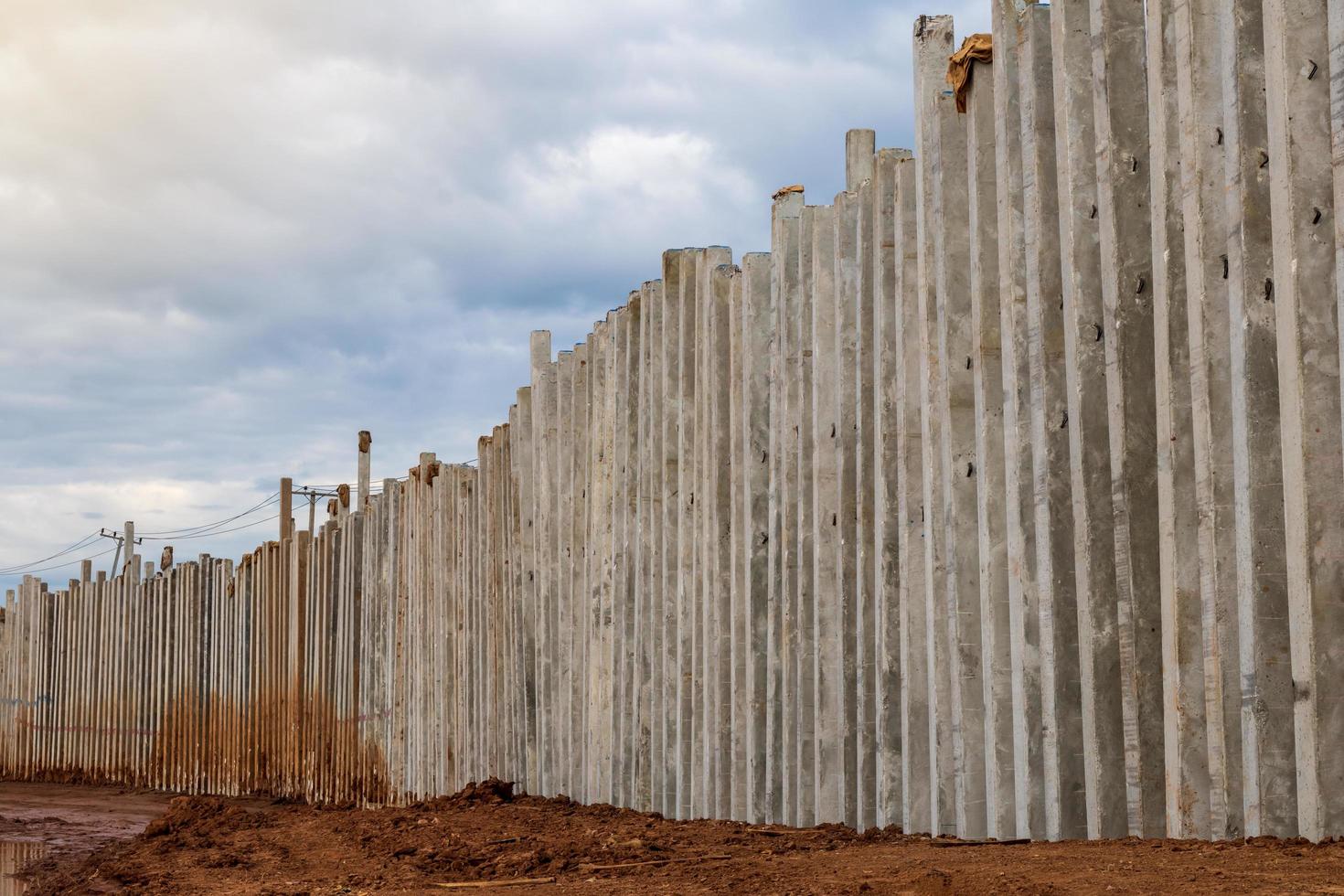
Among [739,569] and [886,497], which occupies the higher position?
[886,497]

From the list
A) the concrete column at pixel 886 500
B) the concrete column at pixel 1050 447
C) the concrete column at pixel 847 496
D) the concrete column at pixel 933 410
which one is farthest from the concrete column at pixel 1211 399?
the concrete column at pixel 847 496

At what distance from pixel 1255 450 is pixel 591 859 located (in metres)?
2.76

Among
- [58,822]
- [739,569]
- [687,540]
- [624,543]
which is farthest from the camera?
[58,822]

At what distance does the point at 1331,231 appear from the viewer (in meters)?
3.57

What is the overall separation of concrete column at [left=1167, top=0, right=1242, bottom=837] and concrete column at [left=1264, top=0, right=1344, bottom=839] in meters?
0.20

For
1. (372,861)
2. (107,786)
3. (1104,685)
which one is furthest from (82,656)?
(1104,685)

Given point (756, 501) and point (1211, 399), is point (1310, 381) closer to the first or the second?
point (1211, 399)

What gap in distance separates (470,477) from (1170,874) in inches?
302

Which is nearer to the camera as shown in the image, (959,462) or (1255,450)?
(1255,450)

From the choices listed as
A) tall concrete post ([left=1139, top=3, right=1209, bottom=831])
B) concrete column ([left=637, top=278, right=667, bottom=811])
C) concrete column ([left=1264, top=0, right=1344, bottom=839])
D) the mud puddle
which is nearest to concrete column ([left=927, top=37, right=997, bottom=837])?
tall concrete post ([left=1139, top=3, right=1209, bottom=831])

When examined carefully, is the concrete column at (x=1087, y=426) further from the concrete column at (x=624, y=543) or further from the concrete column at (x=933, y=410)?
the concrete column at (x=624, y=543)

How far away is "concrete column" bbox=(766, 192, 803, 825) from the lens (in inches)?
248

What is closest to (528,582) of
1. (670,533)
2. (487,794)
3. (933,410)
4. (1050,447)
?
(487,794)

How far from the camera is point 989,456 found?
4.91 m
